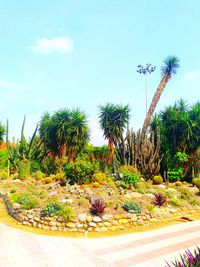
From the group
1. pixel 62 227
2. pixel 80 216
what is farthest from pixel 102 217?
pixel 62 227

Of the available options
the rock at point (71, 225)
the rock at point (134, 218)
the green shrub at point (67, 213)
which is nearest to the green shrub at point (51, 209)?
the green shrub at point (67, 213)

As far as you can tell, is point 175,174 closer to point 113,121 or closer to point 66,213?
point 113,121

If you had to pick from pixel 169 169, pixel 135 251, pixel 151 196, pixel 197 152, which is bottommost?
pixel 135 251

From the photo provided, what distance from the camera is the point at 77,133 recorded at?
75.2 ft

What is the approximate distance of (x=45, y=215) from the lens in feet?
34.9

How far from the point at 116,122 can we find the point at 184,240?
533 inches

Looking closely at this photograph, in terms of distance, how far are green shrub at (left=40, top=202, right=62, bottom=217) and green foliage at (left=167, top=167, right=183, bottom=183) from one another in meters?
11.6

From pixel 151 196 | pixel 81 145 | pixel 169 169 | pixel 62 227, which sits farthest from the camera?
pixel 81 145

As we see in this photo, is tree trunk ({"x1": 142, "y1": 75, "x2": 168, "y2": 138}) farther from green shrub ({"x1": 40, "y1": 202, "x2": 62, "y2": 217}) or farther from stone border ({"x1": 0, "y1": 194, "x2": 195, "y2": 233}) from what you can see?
green shrub ({"x1": 40, "y1": 202, "x2": 62, "y2": 217})

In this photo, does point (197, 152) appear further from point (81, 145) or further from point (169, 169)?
point (81, 145)

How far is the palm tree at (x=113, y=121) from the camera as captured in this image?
2159 centimetres

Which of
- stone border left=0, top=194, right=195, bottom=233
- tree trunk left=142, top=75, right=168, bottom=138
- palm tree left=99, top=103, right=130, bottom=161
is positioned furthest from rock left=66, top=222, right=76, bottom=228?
tree trunk left=142, top=75, right=168, bottom=138

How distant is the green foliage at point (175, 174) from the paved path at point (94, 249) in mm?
10075

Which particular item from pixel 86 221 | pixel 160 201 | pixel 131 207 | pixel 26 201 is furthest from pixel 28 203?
pixel 160 201
